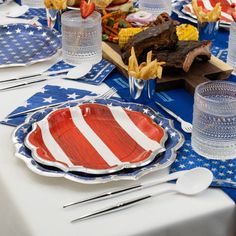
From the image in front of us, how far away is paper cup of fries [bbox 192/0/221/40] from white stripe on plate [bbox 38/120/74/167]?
22.9 inches

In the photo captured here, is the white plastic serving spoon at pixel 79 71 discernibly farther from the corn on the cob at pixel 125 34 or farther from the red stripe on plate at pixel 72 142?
the red stripe on plate at pixel 72 142

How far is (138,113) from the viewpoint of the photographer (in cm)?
114

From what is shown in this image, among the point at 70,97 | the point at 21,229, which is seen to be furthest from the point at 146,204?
the point at 70,97

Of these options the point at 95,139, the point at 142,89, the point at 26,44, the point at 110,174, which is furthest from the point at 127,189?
the point at 26,44

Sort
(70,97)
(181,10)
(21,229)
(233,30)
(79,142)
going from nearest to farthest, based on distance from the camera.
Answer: (21,229)
(79,142)
(70,97)
(233,30)
(181,10)

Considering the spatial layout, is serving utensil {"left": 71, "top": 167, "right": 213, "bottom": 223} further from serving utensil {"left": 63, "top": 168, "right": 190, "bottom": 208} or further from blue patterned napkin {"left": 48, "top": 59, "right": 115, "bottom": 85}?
blue patterned napkin {"left": 48, "top": 59, "right": 115, "bottom": 85}

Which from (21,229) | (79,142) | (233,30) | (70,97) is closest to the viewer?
(21,229)

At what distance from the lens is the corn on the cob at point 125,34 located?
1.41 metres

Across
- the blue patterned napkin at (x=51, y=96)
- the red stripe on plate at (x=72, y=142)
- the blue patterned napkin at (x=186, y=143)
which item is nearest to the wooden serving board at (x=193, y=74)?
the blue patterned napkin at (x=186, y=143)

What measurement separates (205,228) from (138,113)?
0.31 m

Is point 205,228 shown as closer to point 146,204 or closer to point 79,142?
point 146,204

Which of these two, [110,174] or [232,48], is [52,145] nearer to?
[110,174]

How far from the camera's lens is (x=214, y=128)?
1.03 meters

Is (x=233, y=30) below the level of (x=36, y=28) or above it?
above
